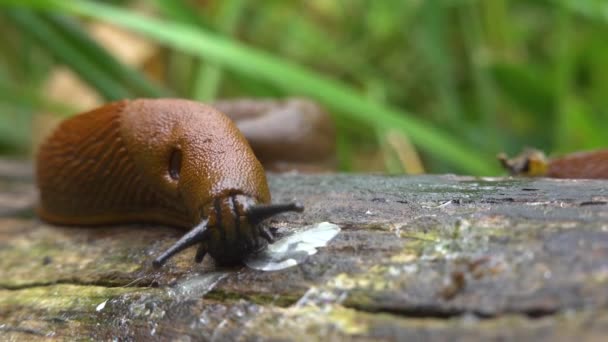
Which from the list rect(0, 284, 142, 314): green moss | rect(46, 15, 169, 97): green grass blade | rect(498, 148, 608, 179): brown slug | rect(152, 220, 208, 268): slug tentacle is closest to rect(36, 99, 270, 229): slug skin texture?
rect(152, 220, 208, 268): slug tentacle

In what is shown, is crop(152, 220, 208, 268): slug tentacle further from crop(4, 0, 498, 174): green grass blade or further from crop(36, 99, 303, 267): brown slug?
crop(4, 0, 498, 174): green grass blade

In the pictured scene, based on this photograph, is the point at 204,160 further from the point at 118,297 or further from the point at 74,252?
the point at 74,252

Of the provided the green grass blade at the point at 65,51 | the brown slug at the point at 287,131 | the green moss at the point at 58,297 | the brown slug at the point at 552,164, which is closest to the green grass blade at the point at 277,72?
the brown slug at the point at 287,131

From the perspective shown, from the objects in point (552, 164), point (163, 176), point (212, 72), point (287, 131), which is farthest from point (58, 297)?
point (212, 72)

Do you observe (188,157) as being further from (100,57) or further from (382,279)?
(100,57)

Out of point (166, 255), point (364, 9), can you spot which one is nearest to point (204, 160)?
point (166, 255)

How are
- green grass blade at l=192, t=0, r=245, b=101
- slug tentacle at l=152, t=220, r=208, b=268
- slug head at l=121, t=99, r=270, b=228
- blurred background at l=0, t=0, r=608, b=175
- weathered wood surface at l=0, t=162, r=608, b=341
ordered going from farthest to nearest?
green grass blade at l=192, t=0, r=245, b=101
blurred background at l=0, t=0, r=608, b=175
slug head at l=121, t=99, r=270, b=228
slug tentacle at l=152, t=220, r=208, b=268
weathered wood surface at l=0, t=162, r=608, b=341

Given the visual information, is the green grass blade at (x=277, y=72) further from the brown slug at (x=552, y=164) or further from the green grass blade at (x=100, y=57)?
the brown slug at (x=552, y=164)
